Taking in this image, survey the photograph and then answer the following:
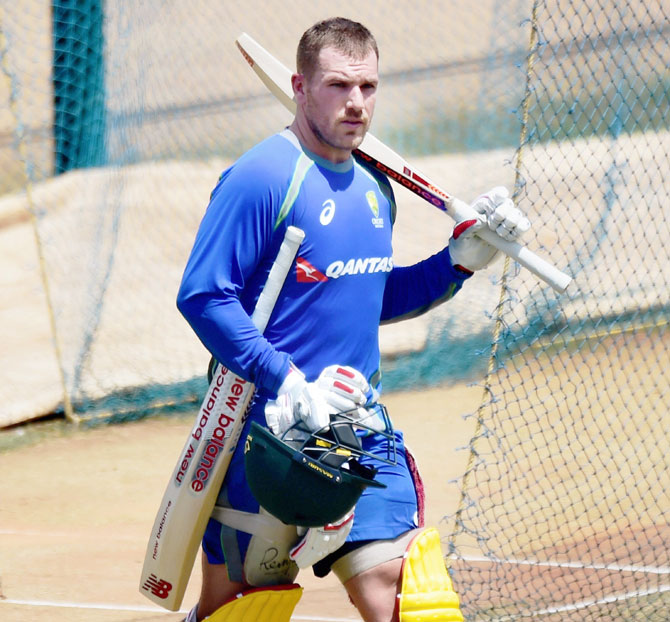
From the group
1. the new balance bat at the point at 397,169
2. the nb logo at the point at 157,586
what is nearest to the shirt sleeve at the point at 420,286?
the new balance bat at the point at 397,169

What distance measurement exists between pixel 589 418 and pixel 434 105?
312 cm

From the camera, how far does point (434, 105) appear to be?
8984 mm

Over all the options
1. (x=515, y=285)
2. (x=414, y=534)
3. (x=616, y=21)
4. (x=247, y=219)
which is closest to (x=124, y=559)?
(x=414, y=534)

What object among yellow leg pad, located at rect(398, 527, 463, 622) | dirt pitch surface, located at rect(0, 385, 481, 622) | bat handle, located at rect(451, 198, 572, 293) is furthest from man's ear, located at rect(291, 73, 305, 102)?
dirt pitch surface, located at rect(0, 385, 481, 622)

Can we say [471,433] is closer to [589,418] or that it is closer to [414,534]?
[589,418]

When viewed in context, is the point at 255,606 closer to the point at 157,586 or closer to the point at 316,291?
the point at 157,586

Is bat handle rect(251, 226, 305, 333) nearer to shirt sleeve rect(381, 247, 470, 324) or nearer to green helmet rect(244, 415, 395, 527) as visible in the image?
green helmet rect(244, 415, 395, 527)

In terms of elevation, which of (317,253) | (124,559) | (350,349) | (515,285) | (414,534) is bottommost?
(124,559)

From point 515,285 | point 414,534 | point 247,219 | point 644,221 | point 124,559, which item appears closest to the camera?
point 247,219

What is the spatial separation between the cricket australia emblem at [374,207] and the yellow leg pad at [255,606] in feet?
3.40

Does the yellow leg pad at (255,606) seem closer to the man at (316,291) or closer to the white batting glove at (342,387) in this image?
the man at (316,291)

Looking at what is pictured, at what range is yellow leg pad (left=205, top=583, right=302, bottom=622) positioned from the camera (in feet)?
10.6

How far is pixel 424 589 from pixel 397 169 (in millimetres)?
1241

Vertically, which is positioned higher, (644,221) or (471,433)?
(644,221)
